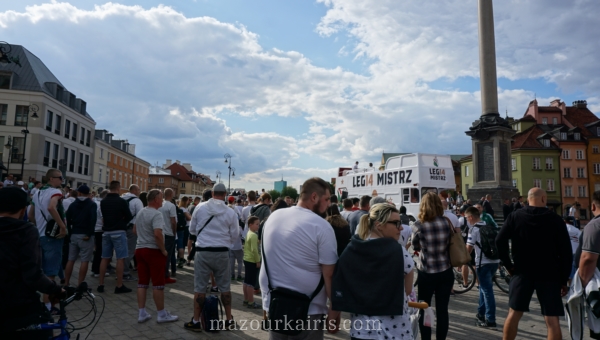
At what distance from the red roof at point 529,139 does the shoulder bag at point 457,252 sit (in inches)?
2177

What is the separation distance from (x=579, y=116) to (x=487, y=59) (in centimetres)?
5246

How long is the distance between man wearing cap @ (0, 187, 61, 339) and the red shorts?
2899 mm

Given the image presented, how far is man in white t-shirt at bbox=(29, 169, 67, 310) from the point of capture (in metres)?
6.49

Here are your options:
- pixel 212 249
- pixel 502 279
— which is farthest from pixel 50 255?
pixel 502 279

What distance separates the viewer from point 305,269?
3207mm

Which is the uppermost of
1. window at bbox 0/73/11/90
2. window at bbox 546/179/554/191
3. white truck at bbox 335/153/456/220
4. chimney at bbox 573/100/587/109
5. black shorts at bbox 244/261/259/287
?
chimney at bbox 573/100/587/109

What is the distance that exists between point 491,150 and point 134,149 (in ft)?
220

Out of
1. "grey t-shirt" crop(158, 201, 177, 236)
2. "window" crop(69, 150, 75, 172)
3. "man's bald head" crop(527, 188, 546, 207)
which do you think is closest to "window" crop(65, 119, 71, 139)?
"window" crop(69, 150, 75, 172)

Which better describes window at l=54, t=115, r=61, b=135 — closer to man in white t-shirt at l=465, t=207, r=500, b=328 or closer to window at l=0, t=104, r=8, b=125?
window at l=0, t=104, r=8, b=125

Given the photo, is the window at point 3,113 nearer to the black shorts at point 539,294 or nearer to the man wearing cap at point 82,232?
the man wearing cap at point 82,232

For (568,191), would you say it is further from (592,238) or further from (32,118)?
(32,118)

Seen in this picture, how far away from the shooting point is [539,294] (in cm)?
468

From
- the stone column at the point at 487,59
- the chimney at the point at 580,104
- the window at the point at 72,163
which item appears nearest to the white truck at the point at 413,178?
the stone column at the point at 487,59

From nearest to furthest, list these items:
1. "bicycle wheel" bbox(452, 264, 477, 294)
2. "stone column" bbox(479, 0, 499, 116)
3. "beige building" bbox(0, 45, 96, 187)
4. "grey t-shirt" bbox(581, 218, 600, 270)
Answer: "grey t-shirt" bbox(581, 218, 600, 270)
"bicycle wheel" bbox(452, 264, 477, 294)
"stone column" bbox(479, 0, 499, 116)
"beige building" bbox(0, 45, 96, 187)
